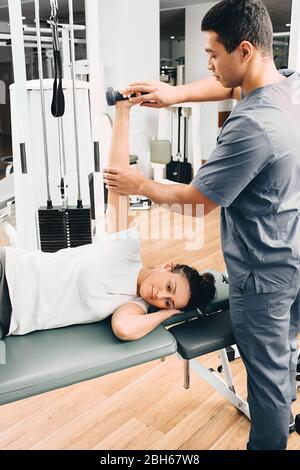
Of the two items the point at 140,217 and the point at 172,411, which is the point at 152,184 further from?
the point at 140,217

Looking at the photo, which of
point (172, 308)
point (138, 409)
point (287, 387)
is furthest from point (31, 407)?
point (287, 387)

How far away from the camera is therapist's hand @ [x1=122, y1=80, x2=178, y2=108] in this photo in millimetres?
1410

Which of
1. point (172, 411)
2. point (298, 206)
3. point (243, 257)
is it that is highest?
point (298, 206)

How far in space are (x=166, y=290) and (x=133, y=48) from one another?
13.4 feet

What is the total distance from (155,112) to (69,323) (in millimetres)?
4045

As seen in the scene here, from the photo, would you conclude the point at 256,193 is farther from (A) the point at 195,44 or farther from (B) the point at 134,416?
(A) the point at 195,44

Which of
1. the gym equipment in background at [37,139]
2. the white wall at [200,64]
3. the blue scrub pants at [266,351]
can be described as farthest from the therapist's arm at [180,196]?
the white wall at [200,64]

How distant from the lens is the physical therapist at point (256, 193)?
114 cm

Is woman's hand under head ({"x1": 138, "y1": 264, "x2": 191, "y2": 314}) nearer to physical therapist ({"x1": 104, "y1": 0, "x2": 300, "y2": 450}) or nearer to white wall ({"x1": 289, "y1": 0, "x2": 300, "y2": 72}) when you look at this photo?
physical therapist ({"x1": 104, "y1": 0, "x2": 300, "y2": 450})

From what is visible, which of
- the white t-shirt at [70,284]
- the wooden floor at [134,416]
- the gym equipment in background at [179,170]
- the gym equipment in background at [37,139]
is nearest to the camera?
the white t-shirt at [70,284]

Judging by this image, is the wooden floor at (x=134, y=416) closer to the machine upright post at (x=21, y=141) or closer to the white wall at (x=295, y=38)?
the machine upright post at (x=21, y=141)

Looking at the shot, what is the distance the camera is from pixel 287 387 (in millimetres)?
1358

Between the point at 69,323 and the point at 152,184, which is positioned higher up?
the point at 152,184

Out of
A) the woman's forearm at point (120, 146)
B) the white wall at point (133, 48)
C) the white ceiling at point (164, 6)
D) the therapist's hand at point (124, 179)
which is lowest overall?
the therapist's hand at point (124, 179)
